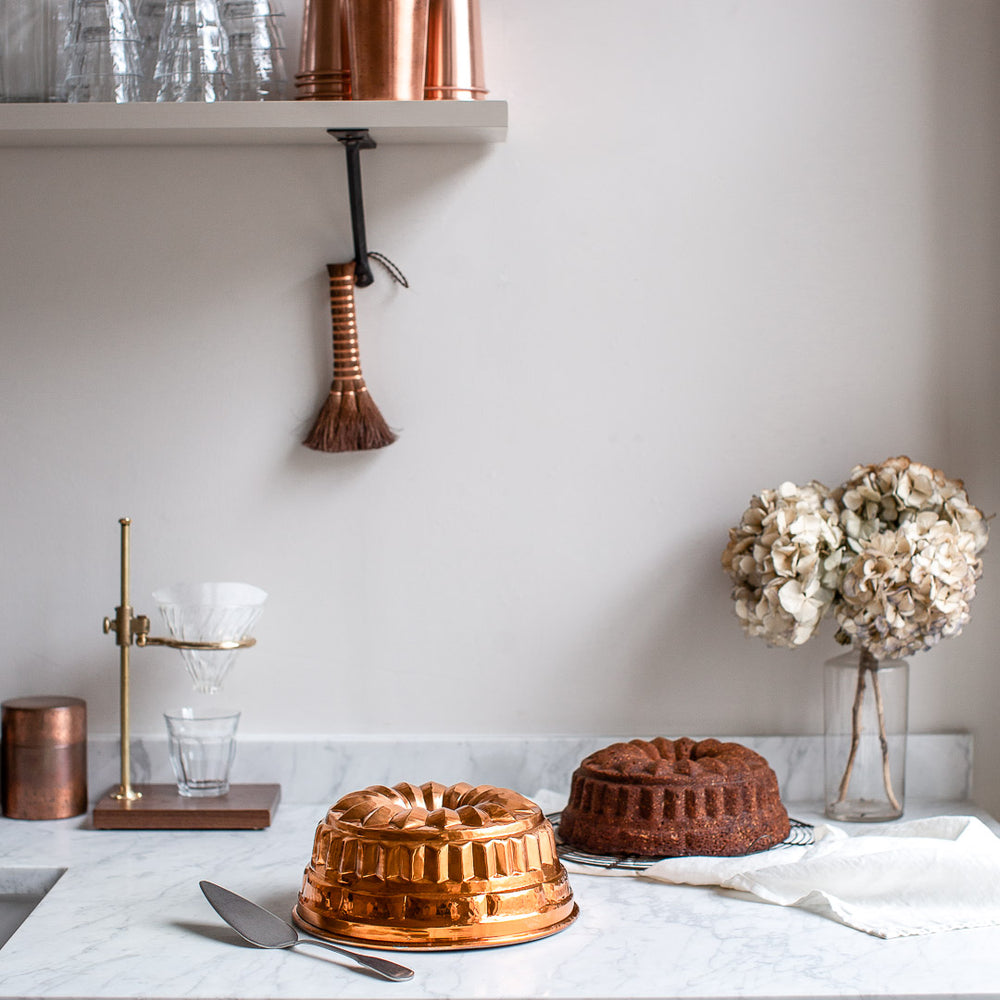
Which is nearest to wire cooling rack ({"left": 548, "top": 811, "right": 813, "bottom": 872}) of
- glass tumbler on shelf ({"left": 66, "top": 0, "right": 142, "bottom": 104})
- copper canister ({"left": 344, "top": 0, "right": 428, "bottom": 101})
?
copper canister ({"left": 344, "top": 0, "right": 428, "bottom": 101})

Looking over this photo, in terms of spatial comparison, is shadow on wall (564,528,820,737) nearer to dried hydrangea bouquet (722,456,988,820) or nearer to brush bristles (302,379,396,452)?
dried hydrangea bouquet (722,456,988,820)

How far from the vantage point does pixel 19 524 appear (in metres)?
1.53

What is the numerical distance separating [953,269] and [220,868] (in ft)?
3.58

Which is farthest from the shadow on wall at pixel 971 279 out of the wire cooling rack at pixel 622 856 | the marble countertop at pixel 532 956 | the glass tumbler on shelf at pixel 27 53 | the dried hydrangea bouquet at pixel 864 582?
the glass tumbler on shelf at pixel 27 53

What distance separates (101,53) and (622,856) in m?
1.03

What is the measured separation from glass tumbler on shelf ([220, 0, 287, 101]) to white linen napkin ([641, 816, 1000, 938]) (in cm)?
95

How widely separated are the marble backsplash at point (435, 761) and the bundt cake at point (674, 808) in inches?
9.1

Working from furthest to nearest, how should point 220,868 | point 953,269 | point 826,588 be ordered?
point 953,269
point 826,588
point 220,868

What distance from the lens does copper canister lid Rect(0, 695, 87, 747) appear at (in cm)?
142

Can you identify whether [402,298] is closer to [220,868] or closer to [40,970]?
[220,868]

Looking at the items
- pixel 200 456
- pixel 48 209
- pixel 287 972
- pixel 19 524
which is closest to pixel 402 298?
pixel 200 456

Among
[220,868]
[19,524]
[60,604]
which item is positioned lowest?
[220,868]

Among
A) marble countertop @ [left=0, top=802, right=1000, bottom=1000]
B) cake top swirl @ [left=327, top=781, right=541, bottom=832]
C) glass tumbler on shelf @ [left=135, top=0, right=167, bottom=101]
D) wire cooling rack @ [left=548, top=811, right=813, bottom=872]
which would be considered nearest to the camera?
marble countertop @ [left=0, top=802, right=1000, bottom=1000]

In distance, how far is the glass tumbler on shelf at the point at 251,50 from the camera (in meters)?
1.39
